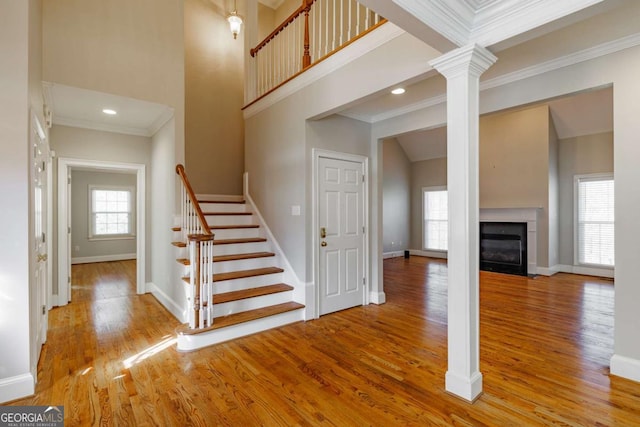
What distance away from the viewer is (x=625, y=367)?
248 centimetres

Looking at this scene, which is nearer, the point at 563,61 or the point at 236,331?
the point at 563,61

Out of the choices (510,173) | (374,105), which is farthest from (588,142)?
(374,105)

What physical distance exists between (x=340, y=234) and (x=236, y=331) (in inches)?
66.6

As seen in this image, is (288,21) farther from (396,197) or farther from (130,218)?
(130,218)

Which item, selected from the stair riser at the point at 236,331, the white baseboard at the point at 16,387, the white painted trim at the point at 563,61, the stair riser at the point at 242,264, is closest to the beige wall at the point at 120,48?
the stair riser at the point at 242,264

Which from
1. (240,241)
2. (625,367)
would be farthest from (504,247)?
(240,241)

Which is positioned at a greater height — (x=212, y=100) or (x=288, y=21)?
(x=288, y=21)

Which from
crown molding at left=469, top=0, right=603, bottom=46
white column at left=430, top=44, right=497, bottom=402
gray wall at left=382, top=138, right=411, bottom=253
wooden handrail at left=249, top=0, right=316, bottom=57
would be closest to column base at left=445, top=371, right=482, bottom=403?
white column at left=430, top=44, right=497, bottom=402

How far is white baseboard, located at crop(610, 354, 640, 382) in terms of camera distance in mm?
2426

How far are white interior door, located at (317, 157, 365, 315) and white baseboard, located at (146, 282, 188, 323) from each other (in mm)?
1638

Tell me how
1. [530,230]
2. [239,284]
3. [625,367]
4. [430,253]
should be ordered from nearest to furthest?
1. [625,367]
2. [239,284]
3. [530,230]
4. [430,253]

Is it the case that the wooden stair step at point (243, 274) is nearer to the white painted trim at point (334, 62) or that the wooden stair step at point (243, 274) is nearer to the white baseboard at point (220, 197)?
the white baseboard at point (220, 197)

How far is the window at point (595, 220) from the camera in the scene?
6.07m

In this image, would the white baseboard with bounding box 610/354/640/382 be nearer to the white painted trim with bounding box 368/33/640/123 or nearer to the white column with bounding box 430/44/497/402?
the white column with bounding box 430/44/497/402
